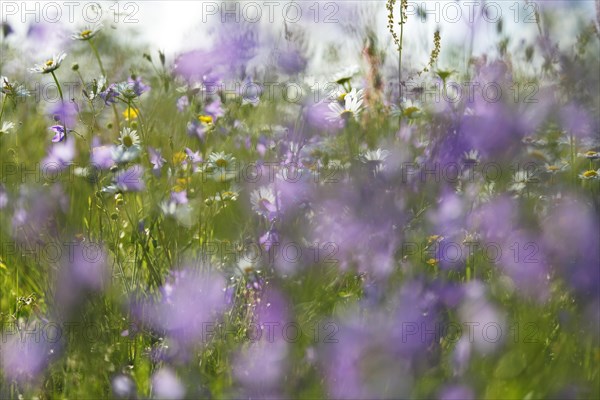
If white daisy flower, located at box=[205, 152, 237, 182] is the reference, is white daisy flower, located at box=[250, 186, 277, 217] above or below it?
below

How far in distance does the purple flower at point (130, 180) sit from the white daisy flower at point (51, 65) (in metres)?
0.29

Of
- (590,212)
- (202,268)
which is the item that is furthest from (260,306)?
(590,212)

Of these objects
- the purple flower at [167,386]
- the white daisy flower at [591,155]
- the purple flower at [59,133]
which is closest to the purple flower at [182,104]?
the purple flower at [59,133]

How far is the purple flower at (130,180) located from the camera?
1408 mm

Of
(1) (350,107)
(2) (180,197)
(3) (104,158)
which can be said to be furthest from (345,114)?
(3) (104,158)

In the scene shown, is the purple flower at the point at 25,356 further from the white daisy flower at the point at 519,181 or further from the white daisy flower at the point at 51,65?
the white daisy flower at the point at 519,181

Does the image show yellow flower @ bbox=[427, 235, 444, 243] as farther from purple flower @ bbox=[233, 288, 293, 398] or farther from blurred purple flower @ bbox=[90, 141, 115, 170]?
blurred purple flower @ bbox=[90, 141, 115, 170]

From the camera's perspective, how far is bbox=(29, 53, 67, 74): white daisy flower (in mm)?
1582

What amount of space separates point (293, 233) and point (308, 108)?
15.5 inches

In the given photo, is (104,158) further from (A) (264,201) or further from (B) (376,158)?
(B) (376,158)

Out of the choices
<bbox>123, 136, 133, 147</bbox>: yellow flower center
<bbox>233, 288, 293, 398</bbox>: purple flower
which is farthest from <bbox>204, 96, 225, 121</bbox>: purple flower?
<bbox>233, 288, 293, 398</bbox>: purple flower

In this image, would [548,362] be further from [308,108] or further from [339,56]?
[339,56]

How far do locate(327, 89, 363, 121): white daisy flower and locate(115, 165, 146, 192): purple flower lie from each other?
40 cm

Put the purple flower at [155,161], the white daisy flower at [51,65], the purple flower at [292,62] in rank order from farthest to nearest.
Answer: the purple flower at [292,62]
the purple flower at [155,161]
the white daisy flower at [51,65]
